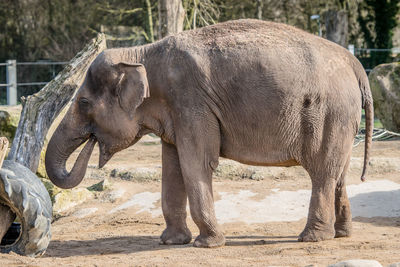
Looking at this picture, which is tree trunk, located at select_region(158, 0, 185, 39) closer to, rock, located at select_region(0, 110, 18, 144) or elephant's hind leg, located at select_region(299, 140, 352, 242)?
rock, located at select_region(0, 110, 18, 144)

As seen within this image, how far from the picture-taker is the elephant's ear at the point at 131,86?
22.9 ft

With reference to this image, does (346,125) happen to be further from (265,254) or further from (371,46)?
(371,46)

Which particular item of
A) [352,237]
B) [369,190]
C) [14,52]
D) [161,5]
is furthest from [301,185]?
[14,52]

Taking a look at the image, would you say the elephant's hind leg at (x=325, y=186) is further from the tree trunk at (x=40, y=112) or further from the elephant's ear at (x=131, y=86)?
the tree trunk at (x=40, y=112)

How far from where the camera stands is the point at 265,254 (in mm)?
6699

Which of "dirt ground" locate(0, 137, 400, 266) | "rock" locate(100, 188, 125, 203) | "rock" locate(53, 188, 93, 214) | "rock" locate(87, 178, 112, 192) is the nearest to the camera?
Result: "dirt ground" locate(0, 137, 400, 266)

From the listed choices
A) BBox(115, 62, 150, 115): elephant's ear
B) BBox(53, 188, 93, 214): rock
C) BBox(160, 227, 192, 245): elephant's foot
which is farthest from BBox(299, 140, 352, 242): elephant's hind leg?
BBox(53, 188, 93, 214): rock

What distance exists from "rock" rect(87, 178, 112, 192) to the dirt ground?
12cm

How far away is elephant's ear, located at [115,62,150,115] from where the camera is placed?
22.9 ft

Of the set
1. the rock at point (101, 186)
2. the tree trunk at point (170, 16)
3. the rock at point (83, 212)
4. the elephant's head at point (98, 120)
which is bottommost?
the rock at point (83, 212)

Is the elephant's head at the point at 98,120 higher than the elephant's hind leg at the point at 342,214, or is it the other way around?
the elephant's head at the point at 98,120

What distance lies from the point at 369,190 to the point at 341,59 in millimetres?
2804

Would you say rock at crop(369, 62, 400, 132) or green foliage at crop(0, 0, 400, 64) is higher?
green foliage at crop(0, 0, 400, 64)

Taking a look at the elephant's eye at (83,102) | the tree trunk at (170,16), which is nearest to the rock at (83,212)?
the elephant's eye at (83,102)
